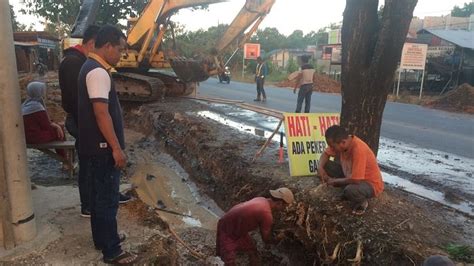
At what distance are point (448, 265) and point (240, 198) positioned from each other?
11.7 feet

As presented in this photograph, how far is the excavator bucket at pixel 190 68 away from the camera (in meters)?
13.6

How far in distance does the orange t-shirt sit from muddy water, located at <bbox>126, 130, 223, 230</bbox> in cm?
204

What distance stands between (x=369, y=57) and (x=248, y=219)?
8.65 feet

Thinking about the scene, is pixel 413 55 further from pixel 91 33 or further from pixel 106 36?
pixel 106 36

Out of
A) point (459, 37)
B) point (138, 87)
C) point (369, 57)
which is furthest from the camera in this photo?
point (459, 37)

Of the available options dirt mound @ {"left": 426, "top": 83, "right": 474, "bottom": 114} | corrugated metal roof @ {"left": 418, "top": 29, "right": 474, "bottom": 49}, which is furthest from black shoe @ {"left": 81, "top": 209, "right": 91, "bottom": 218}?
corrugated metal roof @ {"left": 418, "top": 29, "right": 474, "bottom": 49}

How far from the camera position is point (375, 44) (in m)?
5.09

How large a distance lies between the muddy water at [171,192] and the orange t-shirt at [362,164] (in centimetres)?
204

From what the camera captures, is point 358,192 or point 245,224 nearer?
point 245,224

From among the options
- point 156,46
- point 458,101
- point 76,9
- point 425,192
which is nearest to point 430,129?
point 425,192

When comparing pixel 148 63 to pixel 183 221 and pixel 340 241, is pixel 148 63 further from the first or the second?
pixel 340 241

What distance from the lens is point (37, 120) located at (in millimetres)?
5578

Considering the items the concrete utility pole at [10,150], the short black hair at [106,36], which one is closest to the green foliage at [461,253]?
the short black hair at [106,36]

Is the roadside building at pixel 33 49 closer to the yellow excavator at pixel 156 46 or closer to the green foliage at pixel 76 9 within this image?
the green foliage at pixel 76 9
